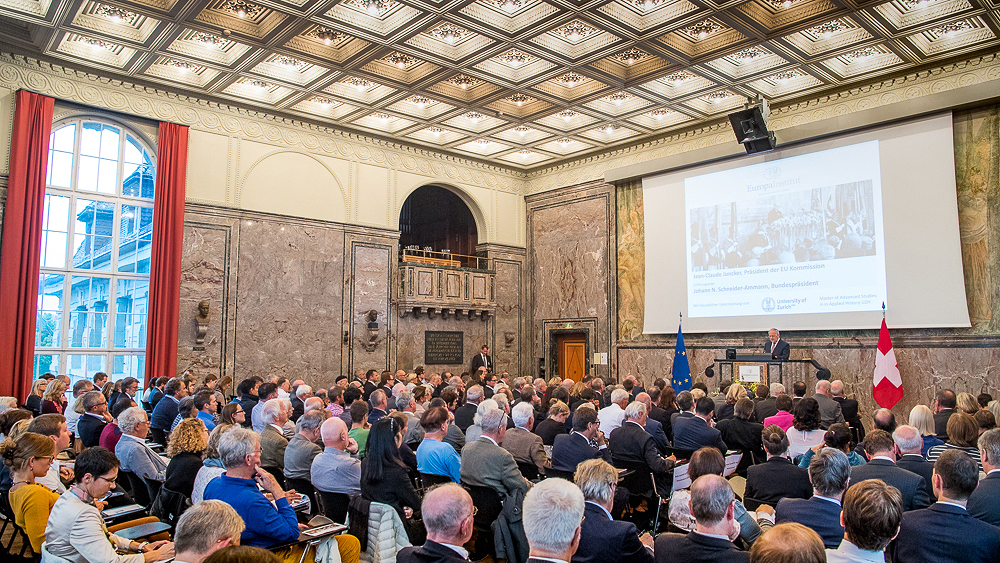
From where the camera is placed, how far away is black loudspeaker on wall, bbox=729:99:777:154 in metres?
11.6

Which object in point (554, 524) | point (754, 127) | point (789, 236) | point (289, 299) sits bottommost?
point (554, 524)

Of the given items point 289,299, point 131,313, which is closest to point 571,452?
point 289,299

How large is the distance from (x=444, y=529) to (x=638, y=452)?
10.7 feet

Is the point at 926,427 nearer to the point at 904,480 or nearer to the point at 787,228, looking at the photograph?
the point at 904,480

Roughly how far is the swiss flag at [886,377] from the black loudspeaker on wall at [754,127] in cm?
382

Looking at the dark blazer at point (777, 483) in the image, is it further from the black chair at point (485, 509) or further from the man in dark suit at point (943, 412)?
the man in dark suit at point (943, 412)

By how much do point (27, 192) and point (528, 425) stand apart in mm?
9794

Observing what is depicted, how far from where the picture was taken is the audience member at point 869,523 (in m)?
2.64

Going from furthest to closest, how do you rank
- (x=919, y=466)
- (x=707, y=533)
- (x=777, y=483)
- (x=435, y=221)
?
(x=435, y=221), (x=919, y=466), (x=777, y=483), (x=707, y=533)

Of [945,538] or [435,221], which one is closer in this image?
[945,538]

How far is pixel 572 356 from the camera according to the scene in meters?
16.6

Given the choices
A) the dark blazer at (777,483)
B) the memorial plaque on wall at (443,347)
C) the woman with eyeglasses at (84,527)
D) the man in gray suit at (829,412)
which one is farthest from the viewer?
the memorial plaque on wall at (443,347)

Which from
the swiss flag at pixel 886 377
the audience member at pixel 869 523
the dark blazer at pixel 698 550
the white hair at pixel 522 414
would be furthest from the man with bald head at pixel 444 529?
the swiss flag at pixel 886 377

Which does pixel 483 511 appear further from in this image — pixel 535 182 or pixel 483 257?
pixel 535 182
